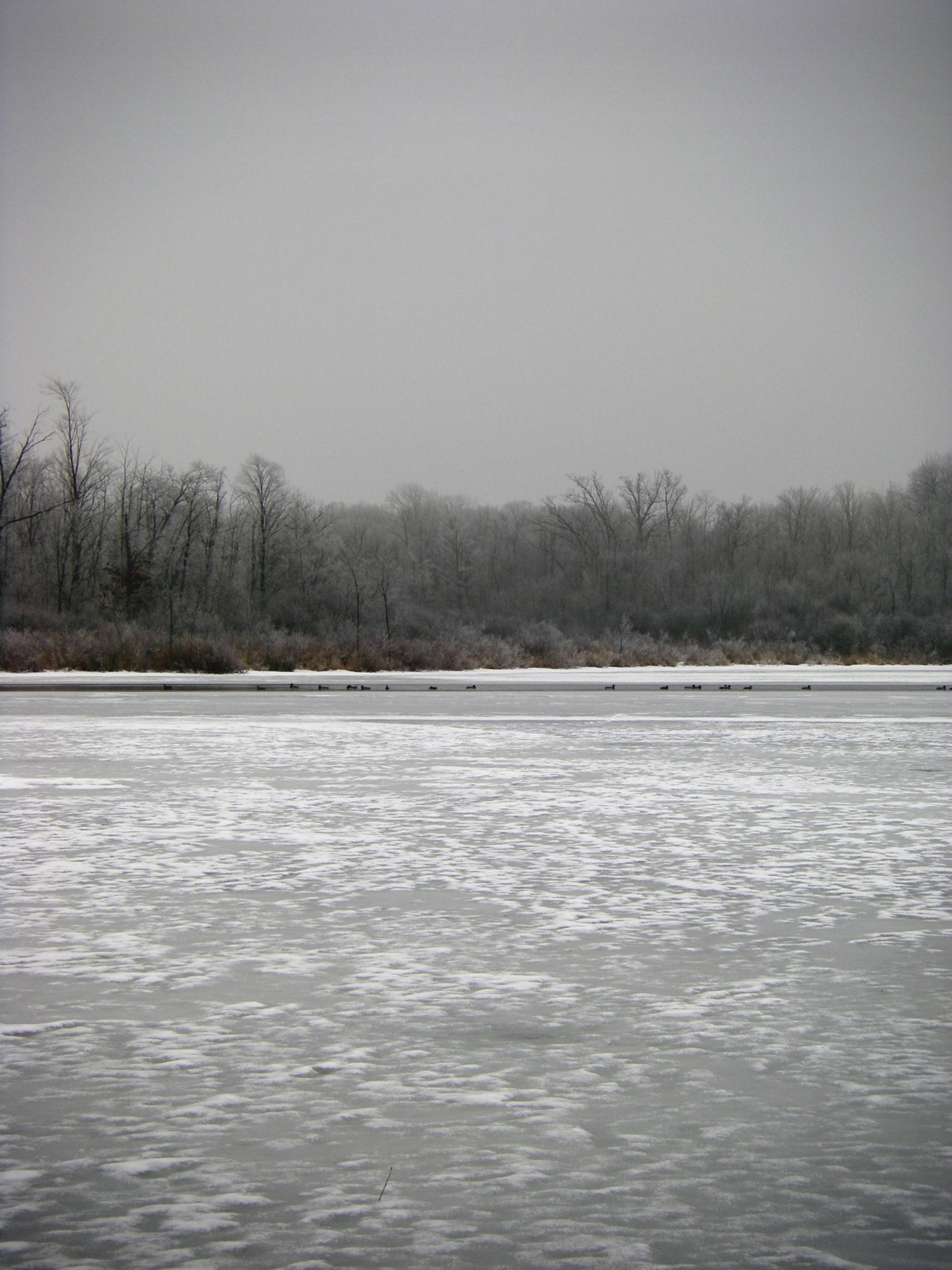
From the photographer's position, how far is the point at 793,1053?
491 centimetres

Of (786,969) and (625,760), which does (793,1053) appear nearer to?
(786,969)

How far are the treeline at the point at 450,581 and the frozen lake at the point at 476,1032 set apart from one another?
32624 mm

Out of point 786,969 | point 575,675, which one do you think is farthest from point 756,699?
point 786,969

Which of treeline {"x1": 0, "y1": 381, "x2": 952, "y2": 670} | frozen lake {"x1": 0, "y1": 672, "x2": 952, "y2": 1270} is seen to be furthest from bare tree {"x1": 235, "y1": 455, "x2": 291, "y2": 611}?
frozen lake {"x1": 0, "y1": 672, "x2": 952, "y2": 1270}

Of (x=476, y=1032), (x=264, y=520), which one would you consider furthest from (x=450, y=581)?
(x=476, y=1032)

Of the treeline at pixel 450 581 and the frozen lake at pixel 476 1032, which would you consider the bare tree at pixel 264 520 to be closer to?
the treeline at pixel 450 581

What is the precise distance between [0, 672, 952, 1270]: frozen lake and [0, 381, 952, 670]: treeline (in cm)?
3262

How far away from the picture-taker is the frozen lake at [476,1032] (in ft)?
11.4

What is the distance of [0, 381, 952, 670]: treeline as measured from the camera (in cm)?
4888

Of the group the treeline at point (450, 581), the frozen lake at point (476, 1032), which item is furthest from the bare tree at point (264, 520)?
the frozen lake at point (476, 1032)

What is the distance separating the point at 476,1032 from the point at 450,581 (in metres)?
81.1

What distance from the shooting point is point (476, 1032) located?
5.14 metres

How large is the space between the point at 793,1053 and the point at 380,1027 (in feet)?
4.87

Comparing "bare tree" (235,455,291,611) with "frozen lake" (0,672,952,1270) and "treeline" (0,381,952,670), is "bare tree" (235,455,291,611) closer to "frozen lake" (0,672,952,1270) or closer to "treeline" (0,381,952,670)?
"treeline" (0,381,952,670)
